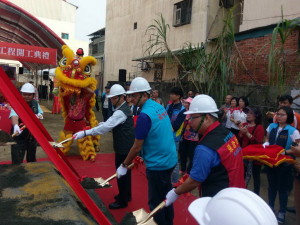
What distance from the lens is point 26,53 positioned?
857 cm

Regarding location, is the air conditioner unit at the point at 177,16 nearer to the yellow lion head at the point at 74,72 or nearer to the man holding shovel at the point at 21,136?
the yellow lion head at the point at 74,72

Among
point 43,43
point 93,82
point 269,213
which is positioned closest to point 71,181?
point 269,213

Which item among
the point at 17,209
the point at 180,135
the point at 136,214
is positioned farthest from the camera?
the point at 180,135

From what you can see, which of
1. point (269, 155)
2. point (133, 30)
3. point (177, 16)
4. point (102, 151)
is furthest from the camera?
point (133, 30)

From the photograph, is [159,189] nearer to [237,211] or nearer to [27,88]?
[237,211]

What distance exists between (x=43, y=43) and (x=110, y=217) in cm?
1041

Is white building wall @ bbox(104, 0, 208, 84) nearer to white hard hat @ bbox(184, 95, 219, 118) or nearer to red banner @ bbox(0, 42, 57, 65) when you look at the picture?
red banner @ bbox(0, 42, 57, 65)

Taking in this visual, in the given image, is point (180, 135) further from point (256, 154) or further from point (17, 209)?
point (17, 209)

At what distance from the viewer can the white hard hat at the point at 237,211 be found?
3.39 ft

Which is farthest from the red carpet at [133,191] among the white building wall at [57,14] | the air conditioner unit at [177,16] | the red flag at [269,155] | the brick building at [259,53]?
the white building wall at [57,14]

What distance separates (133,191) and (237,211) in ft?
9.65

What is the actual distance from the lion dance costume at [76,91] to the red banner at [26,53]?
391cm

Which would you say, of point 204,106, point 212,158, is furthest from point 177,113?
point 212,158

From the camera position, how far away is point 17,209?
2.37m
